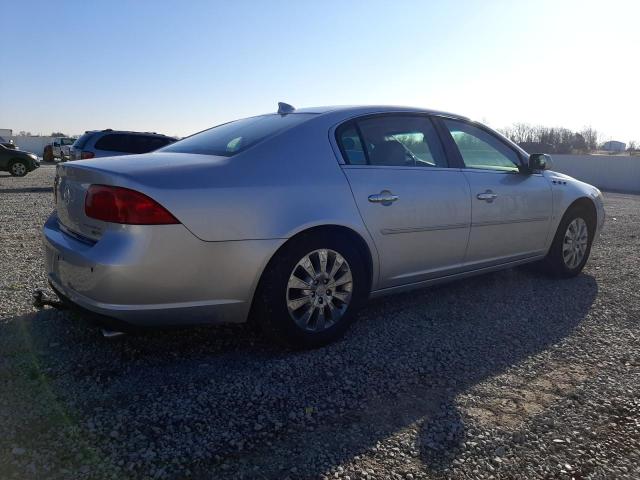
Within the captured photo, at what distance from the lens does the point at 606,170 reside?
25.8 m

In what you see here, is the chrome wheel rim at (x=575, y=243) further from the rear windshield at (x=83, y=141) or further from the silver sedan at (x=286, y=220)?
the rear windshield at (x=83, y=141)

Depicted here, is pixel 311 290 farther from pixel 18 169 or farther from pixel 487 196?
pixel 18 169

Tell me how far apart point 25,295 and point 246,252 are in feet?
7.84

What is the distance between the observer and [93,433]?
7.59 feet

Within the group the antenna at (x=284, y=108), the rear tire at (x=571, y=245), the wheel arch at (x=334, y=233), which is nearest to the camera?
the wheel arch at (x=334, y=233)

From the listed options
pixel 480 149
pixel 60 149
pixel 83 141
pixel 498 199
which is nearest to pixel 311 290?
pixel 498 199

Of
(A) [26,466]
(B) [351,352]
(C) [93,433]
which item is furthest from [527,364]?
(A) [26,466]

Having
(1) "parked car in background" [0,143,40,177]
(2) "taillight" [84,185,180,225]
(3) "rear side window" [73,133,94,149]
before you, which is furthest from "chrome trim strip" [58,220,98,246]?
(1) "parked car in background" [0,143,40,177]

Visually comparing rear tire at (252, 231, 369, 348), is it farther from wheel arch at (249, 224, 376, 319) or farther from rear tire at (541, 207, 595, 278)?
rear tire at (541, 207, 595, 278)

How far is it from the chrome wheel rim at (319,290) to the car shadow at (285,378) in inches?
8.2

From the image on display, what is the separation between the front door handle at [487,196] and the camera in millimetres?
4129

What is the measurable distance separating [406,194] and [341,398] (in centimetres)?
153

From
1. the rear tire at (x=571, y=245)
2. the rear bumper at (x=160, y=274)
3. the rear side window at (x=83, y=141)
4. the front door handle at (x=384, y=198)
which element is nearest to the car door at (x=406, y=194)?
the front door handle at (x=384, y=198)

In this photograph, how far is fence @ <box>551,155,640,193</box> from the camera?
24.6 m
